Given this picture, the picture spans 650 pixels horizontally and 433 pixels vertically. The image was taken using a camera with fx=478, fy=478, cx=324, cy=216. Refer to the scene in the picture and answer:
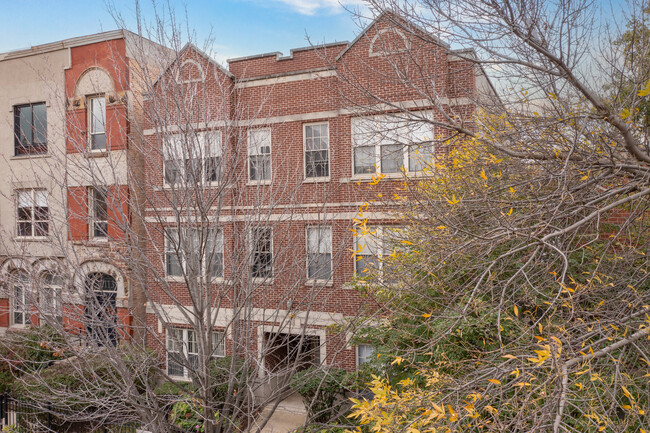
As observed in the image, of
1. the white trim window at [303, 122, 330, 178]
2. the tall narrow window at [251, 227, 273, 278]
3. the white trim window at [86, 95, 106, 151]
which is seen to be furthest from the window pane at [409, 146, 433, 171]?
the white trim window at [86, 95, 106, 151]

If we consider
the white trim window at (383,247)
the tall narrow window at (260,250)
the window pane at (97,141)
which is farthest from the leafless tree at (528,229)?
the window pane at (97,141)

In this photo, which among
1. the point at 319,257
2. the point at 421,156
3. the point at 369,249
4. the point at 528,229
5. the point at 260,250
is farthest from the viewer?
the point at 421,156

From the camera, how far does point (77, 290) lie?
713 cm

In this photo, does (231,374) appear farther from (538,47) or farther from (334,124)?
(334,124)

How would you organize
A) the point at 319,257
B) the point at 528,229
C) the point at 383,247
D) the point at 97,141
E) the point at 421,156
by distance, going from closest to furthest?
the point at 528,229 → the point at 383,247 → the point at 319,257 → the point at 421,156 → the point at 97,141

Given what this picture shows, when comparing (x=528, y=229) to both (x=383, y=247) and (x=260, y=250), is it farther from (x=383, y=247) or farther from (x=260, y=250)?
(x=260, y=250)

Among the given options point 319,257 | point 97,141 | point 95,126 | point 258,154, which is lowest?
point 319,257

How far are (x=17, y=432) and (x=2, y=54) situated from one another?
15.4 metres

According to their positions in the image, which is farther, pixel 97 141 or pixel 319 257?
pixel 97 141

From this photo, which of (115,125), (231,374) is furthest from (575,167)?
(115,125)

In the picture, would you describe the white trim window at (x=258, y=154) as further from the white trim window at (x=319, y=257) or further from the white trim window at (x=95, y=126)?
the white trim window at (x=95, y=126)

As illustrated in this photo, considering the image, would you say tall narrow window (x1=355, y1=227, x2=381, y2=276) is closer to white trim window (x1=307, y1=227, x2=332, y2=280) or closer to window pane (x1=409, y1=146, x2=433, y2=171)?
white trim window (x1=307, y1=227, x2=332, y2=280)

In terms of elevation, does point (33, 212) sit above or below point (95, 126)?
below

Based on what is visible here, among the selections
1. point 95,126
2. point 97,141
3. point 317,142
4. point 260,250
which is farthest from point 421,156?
point 95,126
